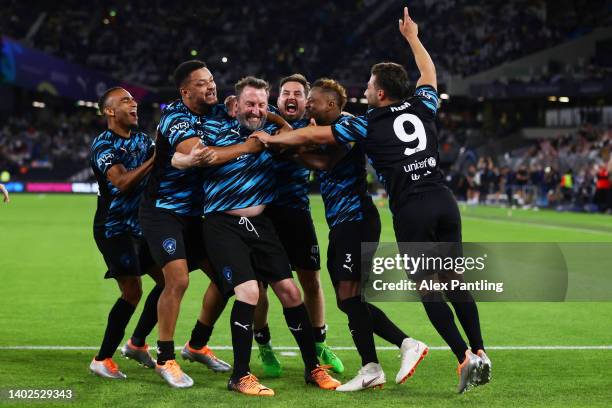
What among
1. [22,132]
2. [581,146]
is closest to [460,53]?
[581,146]

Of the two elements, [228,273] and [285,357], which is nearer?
[228,273]

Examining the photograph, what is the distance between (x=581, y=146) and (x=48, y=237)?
2577 cm

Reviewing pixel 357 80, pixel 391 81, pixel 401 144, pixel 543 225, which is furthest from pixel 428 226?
pixel 357 80

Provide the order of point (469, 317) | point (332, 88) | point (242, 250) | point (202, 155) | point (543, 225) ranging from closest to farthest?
point (202, 155) < point (469, 317) < point (242, 250) < point (332, 88) < point (543, 225)

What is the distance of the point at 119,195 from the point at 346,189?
188cm

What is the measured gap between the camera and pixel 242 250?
724cm

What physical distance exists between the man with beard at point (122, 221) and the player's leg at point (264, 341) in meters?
0.81

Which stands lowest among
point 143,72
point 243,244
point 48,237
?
point 48,237

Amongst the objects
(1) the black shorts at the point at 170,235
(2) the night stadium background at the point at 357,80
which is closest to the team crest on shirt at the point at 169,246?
(1) the black shorts at the point at 170,235

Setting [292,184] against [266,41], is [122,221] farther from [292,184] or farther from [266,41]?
[266,41]

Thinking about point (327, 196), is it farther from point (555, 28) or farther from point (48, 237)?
point (555, 28)

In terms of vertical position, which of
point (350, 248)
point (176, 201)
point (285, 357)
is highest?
point (176, 201)

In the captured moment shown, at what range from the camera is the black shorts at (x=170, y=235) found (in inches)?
294

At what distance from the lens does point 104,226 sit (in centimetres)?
807
